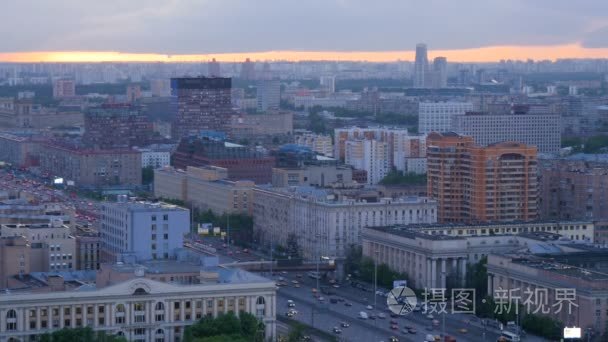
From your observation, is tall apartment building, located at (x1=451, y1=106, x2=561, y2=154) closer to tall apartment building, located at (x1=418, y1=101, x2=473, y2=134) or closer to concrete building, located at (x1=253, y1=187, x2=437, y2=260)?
tall apartment building, located at (x1=418, y1=101, x2=473, y2=134)

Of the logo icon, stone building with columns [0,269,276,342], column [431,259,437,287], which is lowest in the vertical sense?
the logo icon

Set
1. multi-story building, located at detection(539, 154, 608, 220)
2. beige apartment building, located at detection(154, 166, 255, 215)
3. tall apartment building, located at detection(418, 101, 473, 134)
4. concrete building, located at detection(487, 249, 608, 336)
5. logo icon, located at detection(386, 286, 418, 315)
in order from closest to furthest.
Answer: concrete building, located at detection(487, 249, 608, 336), logo icon, located at detection(386, 286, 418, 315), multi-story building, located at detection(539, 154, 608, 220), beige apartment building, located at detection(154, 166, 255, 215), tall apartment building, located at detection(418, 101, 473, 134)

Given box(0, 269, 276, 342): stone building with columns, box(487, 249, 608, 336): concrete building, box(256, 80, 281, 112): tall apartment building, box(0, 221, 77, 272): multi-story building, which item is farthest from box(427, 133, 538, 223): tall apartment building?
box(256, 80, 281, 112): tall apartment building

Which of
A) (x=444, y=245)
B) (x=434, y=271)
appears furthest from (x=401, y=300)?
(x=444, y=245)

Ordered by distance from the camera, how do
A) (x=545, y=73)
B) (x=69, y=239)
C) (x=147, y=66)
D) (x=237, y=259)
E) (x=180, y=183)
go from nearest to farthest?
(x=69, y=239)
(x=237, y=259)
(x=180, y=183)
(x=545, y=73)
(x=147, y=66)

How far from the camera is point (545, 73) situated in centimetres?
14112

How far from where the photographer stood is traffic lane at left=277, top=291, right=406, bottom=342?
21672 millimetres

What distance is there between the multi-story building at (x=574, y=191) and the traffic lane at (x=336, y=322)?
35.5 ft

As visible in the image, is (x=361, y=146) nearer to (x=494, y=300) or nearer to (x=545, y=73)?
(x=494, y=300)

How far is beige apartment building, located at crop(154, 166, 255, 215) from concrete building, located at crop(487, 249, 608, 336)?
11398mm

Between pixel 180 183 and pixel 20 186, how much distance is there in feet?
13.2

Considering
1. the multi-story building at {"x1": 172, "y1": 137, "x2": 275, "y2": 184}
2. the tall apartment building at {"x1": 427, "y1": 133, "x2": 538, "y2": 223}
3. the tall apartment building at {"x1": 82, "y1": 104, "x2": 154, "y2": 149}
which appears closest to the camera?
the tall apartment building at {"x1": 427, "y1": 133, "x2": 538, "y2": 223}

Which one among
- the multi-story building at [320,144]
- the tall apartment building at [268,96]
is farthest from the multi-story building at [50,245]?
the tall apartment building at [268,96]

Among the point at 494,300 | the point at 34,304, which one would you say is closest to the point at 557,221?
the point at 494,300
